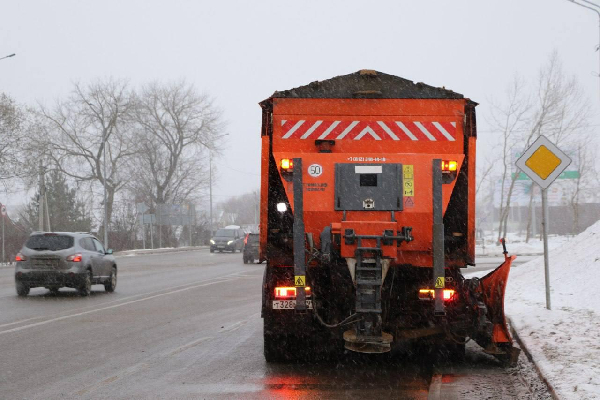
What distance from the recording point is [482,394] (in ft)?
23.0

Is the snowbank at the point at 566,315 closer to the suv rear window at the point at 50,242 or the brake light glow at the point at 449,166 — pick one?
the brake light glow at the point at 449,166

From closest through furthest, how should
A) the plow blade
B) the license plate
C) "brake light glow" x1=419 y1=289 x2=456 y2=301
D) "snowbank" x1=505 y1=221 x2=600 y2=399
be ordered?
"snowbank" x1=505 y1=221 x2=600 y2=399 < "brake light glow" x1=419 y1=289 x2=456 y2=301 < the license plate < the plow blade

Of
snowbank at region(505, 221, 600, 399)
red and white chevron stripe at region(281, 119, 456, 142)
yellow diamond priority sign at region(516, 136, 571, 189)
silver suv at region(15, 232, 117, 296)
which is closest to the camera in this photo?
snowbank at region(505, 221, 600, 399)

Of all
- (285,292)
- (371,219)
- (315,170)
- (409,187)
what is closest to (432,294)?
(371,219)

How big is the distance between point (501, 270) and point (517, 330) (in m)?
2.16

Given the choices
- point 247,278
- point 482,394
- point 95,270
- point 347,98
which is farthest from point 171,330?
point 247,278

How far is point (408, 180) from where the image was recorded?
759 centimetres

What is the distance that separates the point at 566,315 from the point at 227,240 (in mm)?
42940

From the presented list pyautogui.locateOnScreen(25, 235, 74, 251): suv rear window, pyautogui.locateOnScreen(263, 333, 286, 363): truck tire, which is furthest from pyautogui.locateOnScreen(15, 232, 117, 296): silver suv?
pyautogui.locateOnScreen(263, 333, 286, 363): truck tire

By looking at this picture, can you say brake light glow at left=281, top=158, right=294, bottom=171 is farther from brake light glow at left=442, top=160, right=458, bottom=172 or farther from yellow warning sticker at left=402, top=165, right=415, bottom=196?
brake light glow at left=442, top=160, right=458, bottom=172

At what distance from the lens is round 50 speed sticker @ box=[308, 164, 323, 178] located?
302 inches

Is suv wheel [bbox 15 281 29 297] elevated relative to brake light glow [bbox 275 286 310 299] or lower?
lower

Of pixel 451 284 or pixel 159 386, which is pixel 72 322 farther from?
pixel 451 284

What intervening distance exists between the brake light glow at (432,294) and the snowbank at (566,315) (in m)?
1.13
